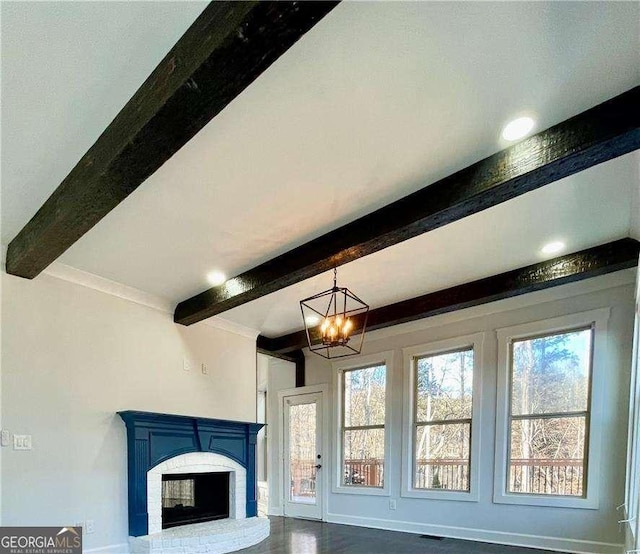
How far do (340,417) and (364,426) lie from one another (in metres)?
0.46

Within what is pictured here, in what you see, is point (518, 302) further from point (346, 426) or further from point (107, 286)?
point (107, 286)

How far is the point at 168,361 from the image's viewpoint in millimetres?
5395

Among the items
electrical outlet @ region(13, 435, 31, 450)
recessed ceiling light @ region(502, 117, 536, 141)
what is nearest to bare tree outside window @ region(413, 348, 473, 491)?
recessed ceiling light @ region(502, 117, 536, 141)

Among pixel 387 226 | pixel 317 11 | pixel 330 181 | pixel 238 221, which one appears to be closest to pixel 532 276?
pixel 387 226

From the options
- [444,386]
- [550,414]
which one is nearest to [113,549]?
[444,386]

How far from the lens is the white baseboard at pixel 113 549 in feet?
14.0

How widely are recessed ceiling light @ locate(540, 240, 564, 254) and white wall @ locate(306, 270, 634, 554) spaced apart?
900 mm

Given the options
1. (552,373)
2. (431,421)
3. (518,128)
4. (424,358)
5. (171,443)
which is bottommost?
(171,443)

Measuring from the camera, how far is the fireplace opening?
17.7ft

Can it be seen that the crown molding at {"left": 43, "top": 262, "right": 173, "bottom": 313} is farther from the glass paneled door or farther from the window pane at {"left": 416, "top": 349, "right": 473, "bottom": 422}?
the window pane at {"left": 416, "top": 349, "right": 473, "bottom": 422}

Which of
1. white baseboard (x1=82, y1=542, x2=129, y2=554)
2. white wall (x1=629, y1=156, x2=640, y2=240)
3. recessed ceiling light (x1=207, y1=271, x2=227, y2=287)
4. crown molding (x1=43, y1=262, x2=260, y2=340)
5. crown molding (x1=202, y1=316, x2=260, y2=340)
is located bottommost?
white baseboard (x1=82, y1=542, x2=129, y2=554)

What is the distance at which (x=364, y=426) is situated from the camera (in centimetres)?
678

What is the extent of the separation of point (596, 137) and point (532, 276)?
254 centimetres

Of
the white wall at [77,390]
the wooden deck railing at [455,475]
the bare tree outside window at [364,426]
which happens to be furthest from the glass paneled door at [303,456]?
the white wall at [77,390]
